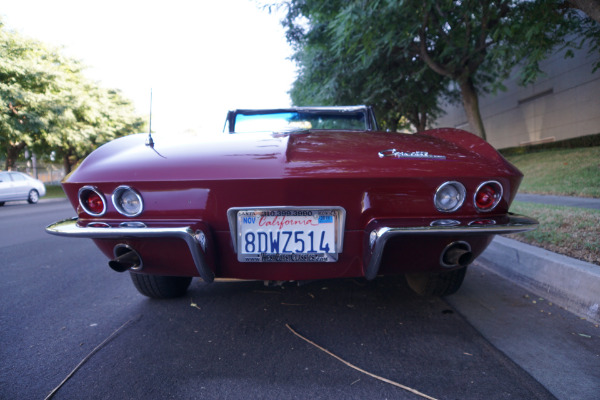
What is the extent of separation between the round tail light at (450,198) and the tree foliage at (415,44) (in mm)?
3282

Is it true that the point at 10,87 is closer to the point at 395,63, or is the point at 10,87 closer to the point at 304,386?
the point at 395,63

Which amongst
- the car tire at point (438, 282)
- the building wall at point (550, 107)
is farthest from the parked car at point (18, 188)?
the building wall at point (550, 107)

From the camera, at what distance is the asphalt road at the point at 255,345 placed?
5.43ft

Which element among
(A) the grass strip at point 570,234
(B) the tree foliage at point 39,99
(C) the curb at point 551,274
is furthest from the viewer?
(B) the tree foliage at point 39,99

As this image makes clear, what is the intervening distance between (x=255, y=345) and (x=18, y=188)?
16.4 metres

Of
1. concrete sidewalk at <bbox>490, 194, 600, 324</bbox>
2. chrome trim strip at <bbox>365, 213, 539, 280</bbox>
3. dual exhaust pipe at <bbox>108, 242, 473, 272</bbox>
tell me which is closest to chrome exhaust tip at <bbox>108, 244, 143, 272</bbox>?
dual exhaust pipe at <bbox>108, 242, 473, 272</bbox>

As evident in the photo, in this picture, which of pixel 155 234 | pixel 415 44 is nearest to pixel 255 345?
pixel 155 234

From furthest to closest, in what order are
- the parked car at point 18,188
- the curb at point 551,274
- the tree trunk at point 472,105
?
the parked car at point 18,188, the tree trunk at point 472,105, the curb at point 551,274

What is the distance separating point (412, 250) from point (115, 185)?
4.79 feet

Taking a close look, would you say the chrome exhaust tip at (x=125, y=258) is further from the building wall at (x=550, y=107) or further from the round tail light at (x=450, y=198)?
the building wall at (x=550, y=107)

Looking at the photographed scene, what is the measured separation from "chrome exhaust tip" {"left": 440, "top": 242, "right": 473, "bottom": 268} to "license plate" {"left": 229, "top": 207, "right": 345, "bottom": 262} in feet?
1.80

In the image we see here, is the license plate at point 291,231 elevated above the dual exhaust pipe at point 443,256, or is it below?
above

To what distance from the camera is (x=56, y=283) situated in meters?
3.33

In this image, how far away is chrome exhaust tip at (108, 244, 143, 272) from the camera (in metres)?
1.91
